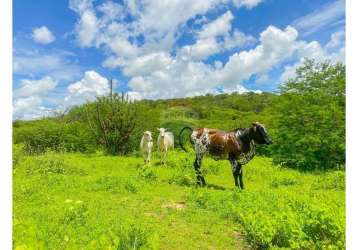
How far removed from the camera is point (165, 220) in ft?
24.8

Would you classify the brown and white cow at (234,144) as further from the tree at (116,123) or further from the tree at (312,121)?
the tree at (116,123)

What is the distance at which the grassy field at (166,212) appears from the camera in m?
5.27

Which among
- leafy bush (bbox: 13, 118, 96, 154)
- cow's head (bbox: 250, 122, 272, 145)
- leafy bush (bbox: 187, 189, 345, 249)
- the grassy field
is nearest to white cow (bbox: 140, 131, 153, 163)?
the grassy field

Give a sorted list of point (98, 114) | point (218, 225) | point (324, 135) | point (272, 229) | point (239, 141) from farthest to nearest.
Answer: point (98, 114) → point (324, 135) → point (239, 141) → point (218, 225) → point (272, 229)

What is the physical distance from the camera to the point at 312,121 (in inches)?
689

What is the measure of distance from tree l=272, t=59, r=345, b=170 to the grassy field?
3.29 m

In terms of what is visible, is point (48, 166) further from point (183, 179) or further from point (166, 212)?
point (166, 212)

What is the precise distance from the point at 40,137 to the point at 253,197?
20412 mm

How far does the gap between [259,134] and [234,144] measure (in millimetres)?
769

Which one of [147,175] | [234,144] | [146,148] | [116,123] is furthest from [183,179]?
[116,123]
